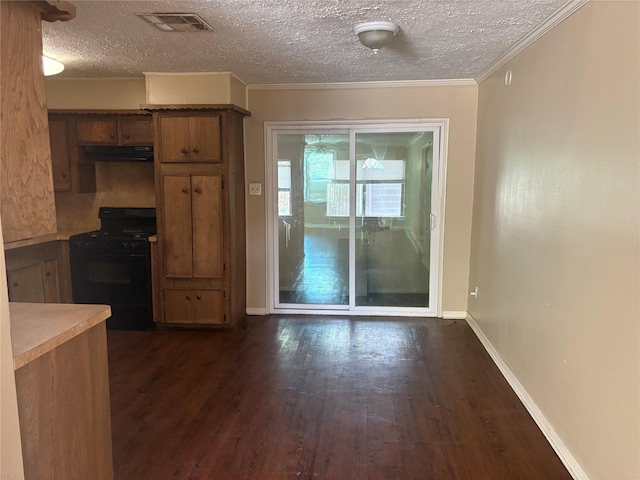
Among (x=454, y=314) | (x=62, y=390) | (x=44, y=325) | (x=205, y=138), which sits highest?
(x=205, y=138)

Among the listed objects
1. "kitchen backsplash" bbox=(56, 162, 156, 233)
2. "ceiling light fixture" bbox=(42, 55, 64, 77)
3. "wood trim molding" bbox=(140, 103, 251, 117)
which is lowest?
"kitchen backsplash" bbox=(56, 162, 156, 233)

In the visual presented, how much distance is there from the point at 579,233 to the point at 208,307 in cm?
324

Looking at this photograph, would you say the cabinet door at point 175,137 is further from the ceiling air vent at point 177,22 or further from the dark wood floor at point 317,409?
the dark wood floor at point 317,409

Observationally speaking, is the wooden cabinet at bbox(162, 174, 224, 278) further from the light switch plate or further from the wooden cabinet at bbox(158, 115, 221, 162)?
the light switch plate

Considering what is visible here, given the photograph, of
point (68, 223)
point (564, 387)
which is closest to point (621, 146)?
point (564, 387)

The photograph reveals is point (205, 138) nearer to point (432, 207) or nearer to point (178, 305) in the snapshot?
point (178, 305)

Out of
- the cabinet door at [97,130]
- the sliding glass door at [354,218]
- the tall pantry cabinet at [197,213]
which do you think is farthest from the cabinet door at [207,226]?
the cabinet door at [97,130]

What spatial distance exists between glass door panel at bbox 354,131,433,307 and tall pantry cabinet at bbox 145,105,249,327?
1.31 meters

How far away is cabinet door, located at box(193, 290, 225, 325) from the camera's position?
4301mm

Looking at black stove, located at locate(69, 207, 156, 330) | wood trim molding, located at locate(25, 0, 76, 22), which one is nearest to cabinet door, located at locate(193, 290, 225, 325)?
black stove, located at locate(69, 207, 156, 330)

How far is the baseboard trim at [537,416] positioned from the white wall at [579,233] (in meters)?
0.04

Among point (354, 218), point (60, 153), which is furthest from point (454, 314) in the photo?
point (60, 153)

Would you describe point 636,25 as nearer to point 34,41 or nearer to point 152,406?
point 34,41

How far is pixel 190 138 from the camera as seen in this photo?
4105mm
